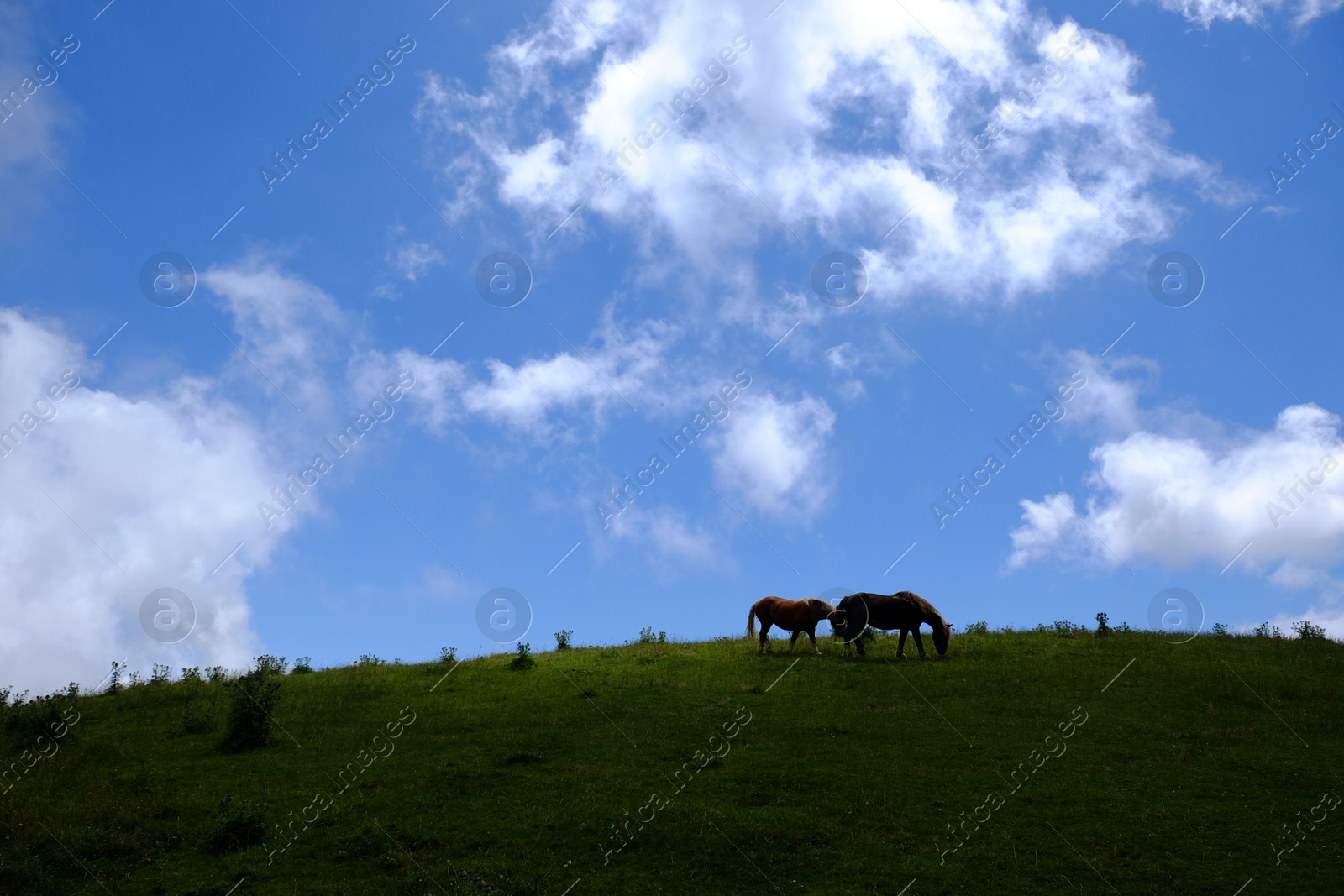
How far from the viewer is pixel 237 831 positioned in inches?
656

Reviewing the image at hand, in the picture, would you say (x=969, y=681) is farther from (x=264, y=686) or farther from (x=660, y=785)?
(x=264, y=686)

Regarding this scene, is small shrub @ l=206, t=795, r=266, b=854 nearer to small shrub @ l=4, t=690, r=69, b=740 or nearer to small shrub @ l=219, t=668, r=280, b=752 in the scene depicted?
small shrub @ l=219, t=668, r=280, b=752

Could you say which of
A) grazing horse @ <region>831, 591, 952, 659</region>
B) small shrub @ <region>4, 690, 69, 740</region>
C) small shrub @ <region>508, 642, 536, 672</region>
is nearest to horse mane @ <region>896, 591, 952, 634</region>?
grazing horse @ <region>831, 591, 952, 659</region>

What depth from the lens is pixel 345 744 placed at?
21.1 meters

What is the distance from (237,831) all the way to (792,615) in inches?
664

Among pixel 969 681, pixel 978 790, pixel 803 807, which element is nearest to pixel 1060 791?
pixel 978 790

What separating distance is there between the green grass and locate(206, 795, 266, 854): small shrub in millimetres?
41

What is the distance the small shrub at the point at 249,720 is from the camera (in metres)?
21.6

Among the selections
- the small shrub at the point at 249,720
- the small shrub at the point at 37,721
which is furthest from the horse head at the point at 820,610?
the small shrub at the point at 37,721

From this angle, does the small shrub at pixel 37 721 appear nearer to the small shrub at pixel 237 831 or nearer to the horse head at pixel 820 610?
the small shrub at pixel 237 831

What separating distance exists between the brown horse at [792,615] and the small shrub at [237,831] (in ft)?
51.9

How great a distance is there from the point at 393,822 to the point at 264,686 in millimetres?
8909

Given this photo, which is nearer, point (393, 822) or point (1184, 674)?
point (393, 822)

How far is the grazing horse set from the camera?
2839 cm
